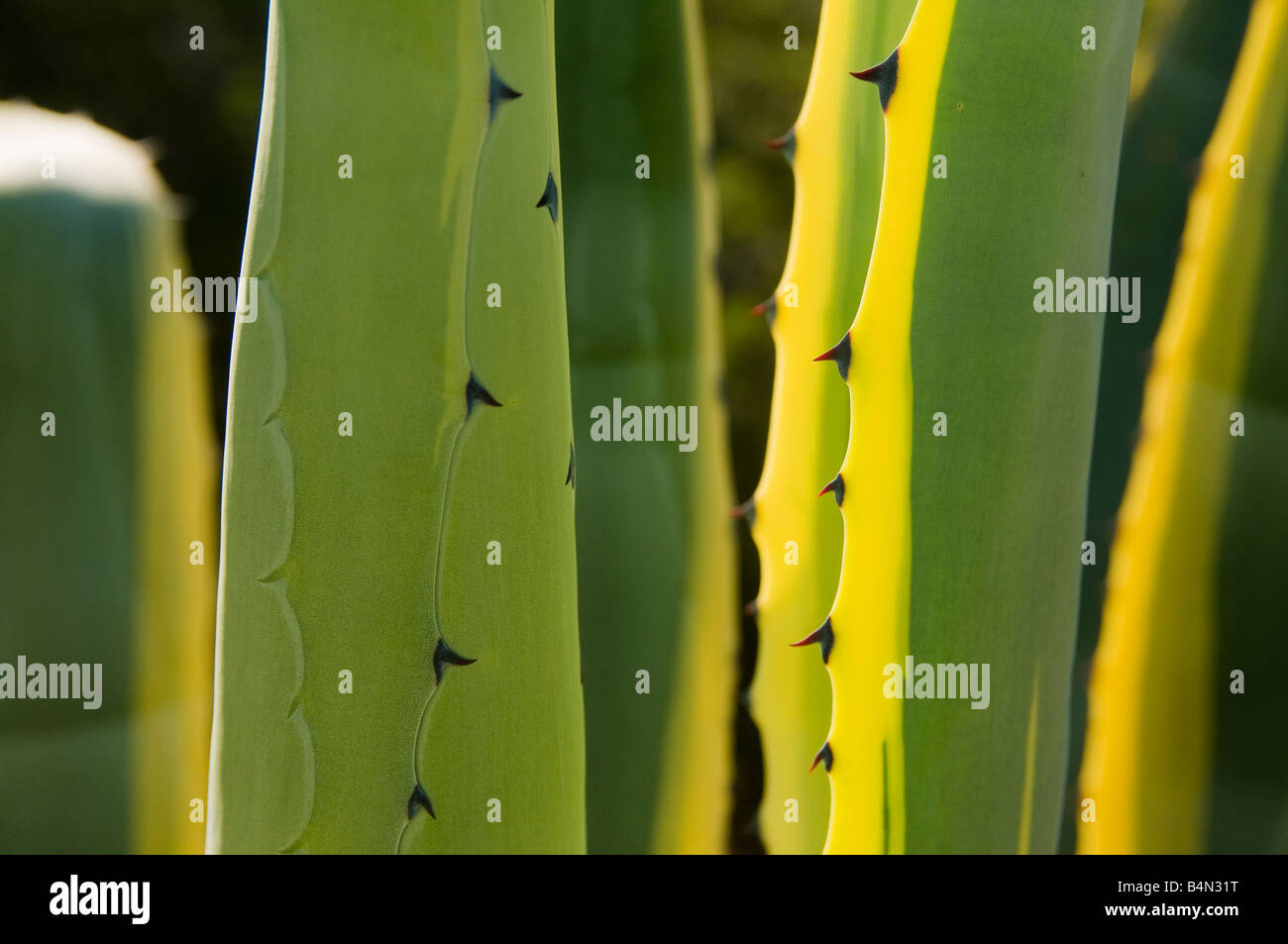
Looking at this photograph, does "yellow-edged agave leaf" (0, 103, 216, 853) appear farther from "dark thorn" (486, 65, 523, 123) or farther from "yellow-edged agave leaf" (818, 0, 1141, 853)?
"yellow-edged agave leaf" (818, 0, 1141, 853)

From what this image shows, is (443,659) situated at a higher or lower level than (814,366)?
lower

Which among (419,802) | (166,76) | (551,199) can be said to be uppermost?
(166,76)

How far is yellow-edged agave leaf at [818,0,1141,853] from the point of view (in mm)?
394

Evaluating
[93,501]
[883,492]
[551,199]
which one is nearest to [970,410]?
[883,492]

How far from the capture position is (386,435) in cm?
37

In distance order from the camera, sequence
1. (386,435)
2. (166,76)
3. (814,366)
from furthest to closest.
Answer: (166,76)
(814,366)
(386,435)

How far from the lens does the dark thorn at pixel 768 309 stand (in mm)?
Result: 550

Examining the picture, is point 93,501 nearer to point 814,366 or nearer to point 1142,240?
point 814,366

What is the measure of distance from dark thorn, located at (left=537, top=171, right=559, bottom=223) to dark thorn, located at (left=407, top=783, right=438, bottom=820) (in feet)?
0.75

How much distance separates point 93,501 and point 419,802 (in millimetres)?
291

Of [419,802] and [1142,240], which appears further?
[1142,240]

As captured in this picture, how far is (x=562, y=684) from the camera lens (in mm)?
406

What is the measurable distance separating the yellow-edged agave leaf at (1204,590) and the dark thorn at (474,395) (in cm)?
37
